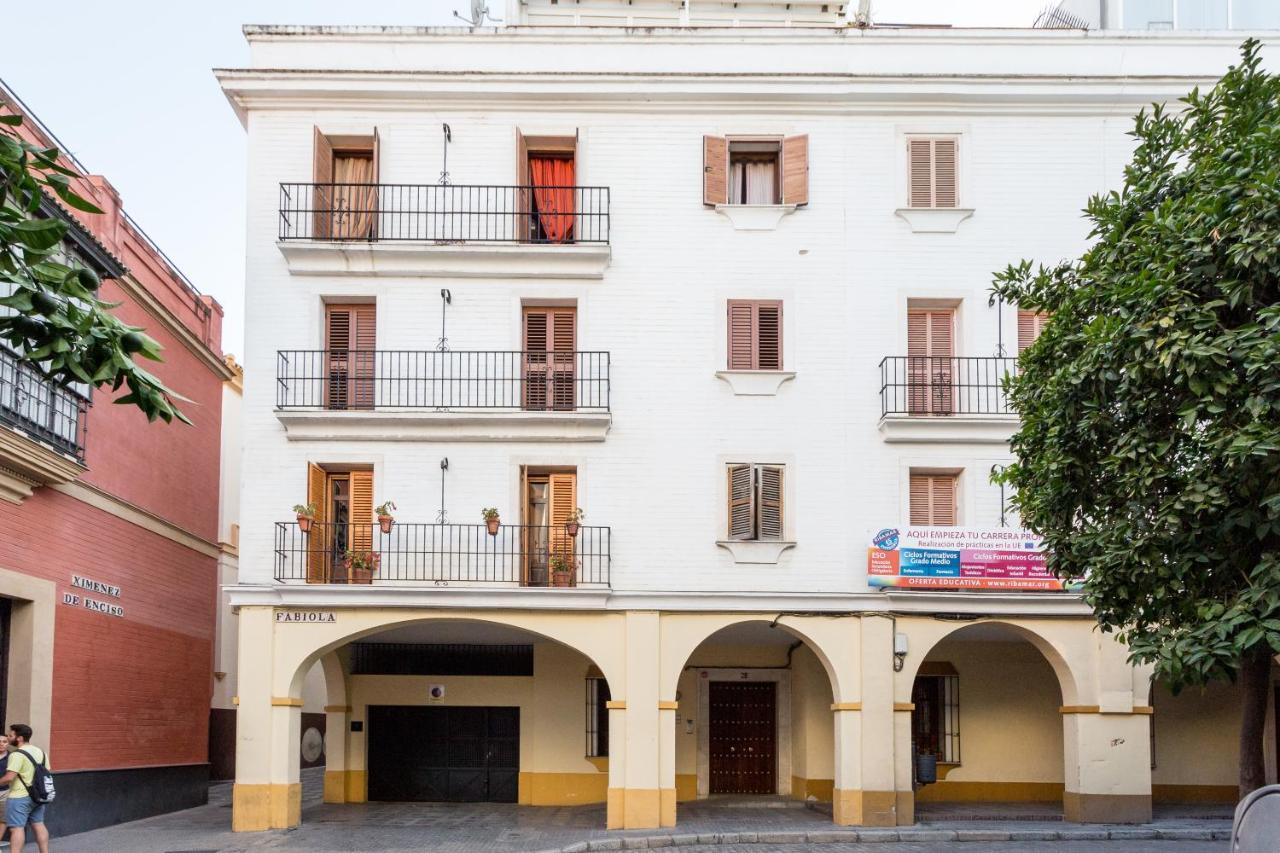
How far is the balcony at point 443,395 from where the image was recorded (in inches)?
815

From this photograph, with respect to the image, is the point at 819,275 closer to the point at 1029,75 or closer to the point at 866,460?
the point at 866,460

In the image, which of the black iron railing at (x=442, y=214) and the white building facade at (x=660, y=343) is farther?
the black iron railing at (x=442, y=214)

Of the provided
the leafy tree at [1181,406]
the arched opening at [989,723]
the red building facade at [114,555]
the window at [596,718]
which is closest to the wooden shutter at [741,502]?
the arched opening at [989,723]

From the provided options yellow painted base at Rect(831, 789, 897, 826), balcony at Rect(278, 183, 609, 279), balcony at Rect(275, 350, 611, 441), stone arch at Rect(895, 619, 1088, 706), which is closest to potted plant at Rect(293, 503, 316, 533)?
balcony at Rect(275, 350, 611, 441)

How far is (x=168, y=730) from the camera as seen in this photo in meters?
23.8

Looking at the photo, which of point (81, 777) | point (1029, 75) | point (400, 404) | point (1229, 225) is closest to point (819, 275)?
point (1029, 75)

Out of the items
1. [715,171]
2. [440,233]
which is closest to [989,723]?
[715,171]

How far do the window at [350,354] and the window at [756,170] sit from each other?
228 inches

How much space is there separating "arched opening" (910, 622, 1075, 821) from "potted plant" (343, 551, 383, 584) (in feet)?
31.1

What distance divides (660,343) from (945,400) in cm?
457

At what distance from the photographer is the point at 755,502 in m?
20.9

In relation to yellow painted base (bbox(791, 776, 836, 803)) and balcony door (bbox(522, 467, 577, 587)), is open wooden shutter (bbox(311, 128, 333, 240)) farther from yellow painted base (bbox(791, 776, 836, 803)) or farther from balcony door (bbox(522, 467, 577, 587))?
yellow painted base (bbox(791, 776, 836, 803))

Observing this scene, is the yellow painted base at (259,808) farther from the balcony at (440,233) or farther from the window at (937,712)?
the window at (937,712)

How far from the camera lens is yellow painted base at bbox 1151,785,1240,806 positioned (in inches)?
916
